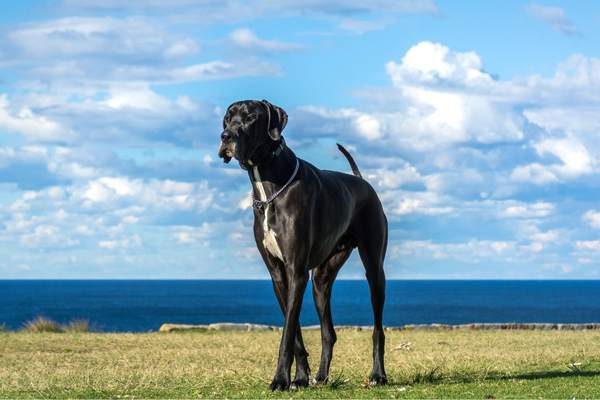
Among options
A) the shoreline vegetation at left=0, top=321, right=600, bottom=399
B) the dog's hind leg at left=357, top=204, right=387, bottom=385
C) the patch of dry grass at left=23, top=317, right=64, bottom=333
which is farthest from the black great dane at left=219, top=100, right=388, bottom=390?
the patch of dry grass at left=23, top=317, right=64, bottom=333

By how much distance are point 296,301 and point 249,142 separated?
185cm

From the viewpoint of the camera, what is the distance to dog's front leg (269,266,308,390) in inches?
465

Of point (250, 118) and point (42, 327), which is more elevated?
point (250, 118)

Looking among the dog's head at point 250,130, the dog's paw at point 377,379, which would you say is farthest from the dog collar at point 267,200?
the dog's paw at point 377,379

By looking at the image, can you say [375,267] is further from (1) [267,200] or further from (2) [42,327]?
(2) [42,327]

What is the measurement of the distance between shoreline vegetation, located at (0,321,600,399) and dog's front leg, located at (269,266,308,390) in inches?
8.2

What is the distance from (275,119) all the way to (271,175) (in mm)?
652

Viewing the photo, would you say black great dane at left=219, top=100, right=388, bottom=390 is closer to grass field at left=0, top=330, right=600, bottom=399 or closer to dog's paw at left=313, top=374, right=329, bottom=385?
dog's paw at left=313, top=374, right=329, bottom=385

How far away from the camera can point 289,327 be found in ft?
38.9

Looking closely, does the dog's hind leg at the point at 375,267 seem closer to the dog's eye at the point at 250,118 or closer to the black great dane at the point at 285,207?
the black great dane at the point at 285,207

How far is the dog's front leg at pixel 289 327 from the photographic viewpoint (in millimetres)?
11820

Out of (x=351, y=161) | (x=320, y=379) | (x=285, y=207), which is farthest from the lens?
(x=351, y=161)

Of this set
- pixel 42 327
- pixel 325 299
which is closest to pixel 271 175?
pixel 325 299

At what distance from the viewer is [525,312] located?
14888cm
